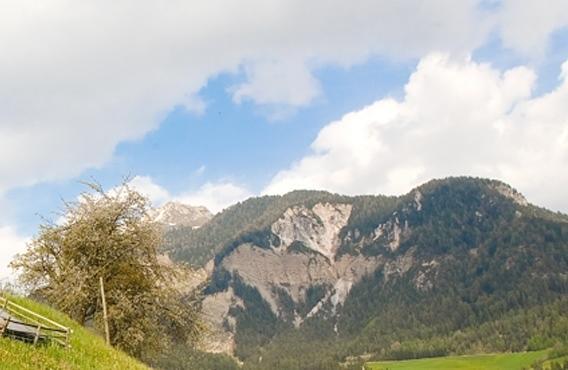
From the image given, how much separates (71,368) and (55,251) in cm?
2908

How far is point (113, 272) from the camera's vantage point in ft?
151

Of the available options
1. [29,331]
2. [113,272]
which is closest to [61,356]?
[29,331]

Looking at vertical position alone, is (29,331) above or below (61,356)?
above

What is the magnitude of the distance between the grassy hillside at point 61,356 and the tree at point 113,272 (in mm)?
15420

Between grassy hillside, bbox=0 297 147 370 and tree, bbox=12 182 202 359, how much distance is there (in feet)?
50.6

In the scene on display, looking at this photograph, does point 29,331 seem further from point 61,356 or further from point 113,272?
point 113,272

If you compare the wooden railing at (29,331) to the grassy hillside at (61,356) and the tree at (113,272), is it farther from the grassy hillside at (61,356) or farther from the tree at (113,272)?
the tree at (113,272)

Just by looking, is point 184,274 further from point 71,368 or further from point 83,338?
point 71,368

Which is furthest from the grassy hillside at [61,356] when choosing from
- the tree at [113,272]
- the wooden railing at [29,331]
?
the tree at [113,272]

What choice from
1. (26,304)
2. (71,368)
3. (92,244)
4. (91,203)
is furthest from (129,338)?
(71,368)

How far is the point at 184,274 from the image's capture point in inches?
1984

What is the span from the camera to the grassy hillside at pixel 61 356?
17625mm

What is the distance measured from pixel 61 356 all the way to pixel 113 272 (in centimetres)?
2584

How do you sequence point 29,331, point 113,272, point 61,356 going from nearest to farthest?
point 29,331 < point 61,356 < point 113,272
